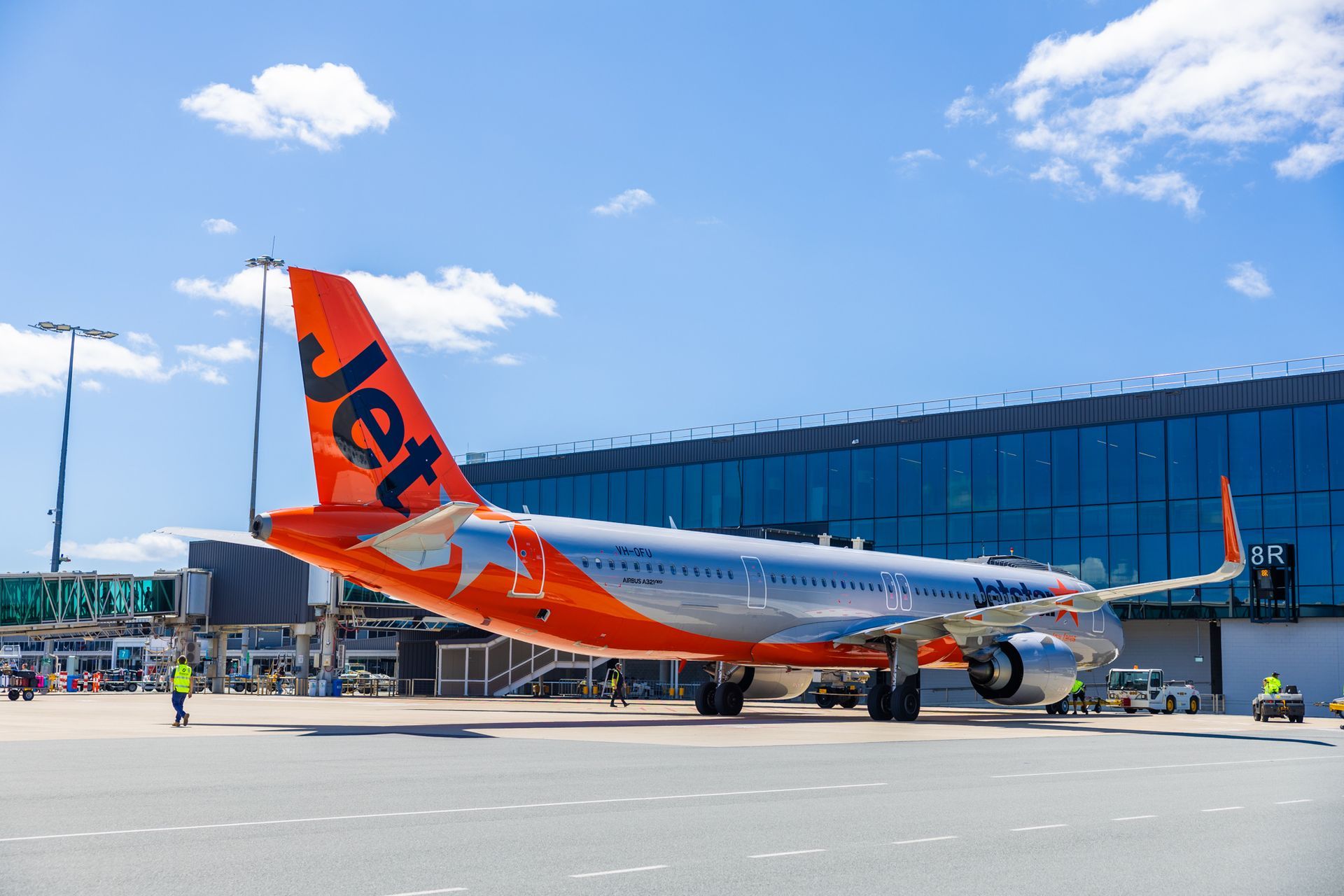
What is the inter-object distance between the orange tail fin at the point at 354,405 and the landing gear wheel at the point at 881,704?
12.5 metres

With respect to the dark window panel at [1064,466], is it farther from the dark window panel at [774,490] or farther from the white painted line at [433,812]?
the white painted line at [433,812]

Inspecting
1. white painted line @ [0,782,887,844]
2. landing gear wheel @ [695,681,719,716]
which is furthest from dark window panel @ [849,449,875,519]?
white painted line @ [0,782,887,844]

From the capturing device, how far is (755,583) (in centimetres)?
3064

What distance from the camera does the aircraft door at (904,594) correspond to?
35.2 m

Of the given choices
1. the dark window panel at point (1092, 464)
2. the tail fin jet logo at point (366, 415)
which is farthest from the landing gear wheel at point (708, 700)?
the dark window panel at point (1092, 464)

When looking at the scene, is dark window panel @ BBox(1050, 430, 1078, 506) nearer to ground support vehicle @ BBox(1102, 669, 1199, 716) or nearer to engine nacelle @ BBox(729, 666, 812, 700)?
ground support vehicle @ BBox(1102, 669, 1199, 716)

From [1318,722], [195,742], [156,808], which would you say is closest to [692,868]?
[156,808]

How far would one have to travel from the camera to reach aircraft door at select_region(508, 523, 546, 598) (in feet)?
83.8

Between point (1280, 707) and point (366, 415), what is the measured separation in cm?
2529

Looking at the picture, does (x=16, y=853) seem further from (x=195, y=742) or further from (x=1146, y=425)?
(x=1146, y=425)

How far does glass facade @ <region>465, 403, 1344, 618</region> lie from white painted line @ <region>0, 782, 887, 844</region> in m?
39.1

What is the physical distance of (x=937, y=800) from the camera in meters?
12.6

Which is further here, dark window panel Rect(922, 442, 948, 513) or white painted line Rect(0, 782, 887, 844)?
A: dark window panel Rect(922, 442, 948, 513)

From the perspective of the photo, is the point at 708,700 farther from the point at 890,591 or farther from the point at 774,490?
the point at 774,490
